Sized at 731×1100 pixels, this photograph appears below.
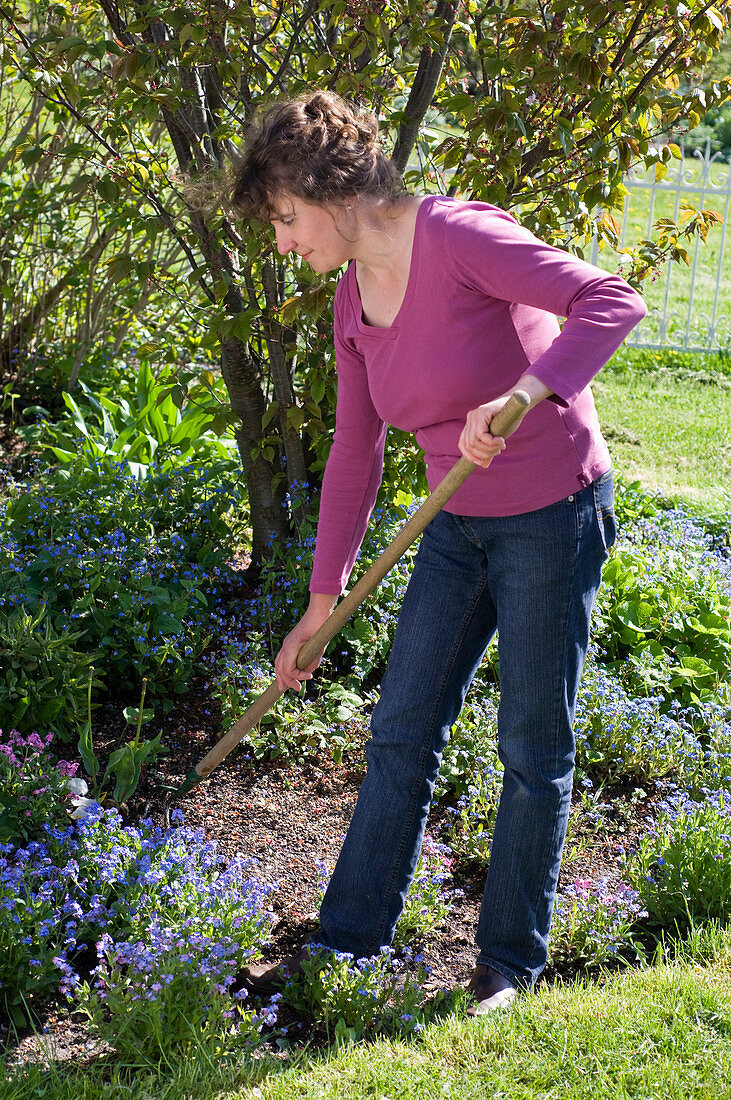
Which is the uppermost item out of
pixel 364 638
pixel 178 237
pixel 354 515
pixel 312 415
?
pixel 178 237

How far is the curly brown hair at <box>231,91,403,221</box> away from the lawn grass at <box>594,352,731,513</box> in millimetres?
3485

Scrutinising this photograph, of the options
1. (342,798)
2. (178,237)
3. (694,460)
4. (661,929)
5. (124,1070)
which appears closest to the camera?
(124,1070)

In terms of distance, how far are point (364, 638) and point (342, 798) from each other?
0.64m

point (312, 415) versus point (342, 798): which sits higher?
point (312, 415)

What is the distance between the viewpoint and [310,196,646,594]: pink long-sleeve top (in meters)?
1.83

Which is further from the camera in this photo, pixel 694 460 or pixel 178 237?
pixel 694 460

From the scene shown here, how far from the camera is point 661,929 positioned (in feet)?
8.77

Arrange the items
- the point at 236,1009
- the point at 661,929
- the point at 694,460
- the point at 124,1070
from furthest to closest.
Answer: the point at 694,460
the point at 661,929
the point at 236,1009
the point at 124,1070

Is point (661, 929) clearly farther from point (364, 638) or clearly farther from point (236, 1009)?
point (364, 638)

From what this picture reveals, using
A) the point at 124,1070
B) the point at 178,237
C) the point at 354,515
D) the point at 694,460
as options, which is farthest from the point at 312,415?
the point at 694,460

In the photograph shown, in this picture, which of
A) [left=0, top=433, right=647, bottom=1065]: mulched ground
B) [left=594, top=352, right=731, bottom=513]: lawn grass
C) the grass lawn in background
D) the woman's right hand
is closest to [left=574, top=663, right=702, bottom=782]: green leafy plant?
[left=0, top=433, right=647, bottom=1065]: mulched ground

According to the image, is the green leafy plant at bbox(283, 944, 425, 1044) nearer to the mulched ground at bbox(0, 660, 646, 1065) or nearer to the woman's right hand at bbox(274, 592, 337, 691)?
the mulched ground at bbox(0, 660, 646, 1065)

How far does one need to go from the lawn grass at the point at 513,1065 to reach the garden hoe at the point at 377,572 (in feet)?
2.55

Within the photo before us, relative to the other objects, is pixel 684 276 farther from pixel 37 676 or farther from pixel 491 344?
pixel 491 344
